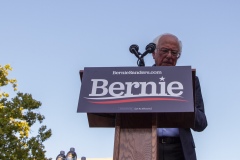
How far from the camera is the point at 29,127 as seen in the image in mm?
10852

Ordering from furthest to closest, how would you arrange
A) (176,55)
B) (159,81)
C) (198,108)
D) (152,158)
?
(176,55) < (198,108) < (159,81) < (152,158)

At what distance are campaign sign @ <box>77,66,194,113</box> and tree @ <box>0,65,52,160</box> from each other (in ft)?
27.9

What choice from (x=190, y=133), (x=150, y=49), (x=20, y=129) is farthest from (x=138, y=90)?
Answer: (x=20, y=129)

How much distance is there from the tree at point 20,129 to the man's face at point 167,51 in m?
8.05

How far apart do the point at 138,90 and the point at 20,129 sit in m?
9.18

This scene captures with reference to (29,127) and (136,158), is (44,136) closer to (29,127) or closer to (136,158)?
(29,127)

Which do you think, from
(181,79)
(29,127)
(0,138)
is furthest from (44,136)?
(181,79)

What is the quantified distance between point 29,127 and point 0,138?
933 mm

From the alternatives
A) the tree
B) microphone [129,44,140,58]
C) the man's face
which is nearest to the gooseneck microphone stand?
microphone [129,44,140,58]

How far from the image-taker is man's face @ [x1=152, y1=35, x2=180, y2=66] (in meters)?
2.66

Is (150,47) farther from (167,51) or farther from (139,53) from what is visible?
(167,51)

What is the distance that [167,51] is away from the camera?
2.70 metres

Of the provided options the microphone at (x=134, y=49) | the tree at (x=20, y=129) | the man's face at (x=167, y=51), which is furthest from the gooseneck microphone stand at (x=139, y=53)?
the tree at (x=20, y=129)

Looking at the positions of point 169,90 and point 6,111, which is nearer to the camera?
point 169,90
